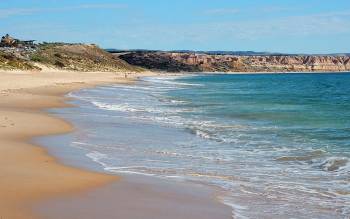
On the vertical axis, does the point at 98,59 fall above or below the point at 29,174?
above

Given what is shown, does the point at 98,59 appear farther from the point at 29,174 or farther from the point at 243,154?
the point at 29,174

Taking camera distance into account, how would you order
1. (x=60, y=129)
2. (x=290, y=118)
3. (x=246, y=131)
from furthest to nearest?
(x=290, y=118)
(x=246, y=131)
(x=60, y=129)

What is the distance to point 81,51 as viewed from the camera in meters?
111

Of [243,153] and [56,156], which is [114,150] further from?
[243,153]

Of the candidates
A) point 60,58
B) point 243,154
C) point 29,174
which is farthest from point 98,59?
point 29,174

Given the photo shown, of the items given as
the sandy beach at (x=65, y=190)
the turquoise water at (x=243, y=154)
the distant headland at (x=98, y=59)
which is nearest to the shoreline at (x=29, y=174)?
the sandy beach at (x=65, y=190)

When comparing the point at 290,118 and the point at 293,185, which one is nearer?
the point at 293,185

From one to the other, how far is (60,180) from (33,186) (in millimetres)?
678

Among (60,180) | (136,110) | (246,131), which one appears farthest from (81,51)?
(60,180)

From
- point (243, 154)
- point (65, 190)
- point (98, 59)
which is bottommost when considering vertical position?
point (243, 154)

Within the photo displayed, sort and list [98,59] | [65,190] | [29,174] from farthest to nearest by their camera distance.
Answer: [98,59]
[29,174]
[65,190]

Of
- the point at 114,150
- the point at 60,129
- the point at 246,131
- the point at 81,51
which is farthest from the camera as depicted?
the point at 81,51

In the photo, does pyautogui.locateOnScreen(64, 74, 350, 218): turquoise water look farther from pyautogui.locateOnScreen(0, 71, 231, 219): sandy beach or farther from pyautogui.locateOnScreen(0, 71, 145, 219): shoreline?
pyautogui.locateOnScreen(0, 71, 145, 219): shoreline

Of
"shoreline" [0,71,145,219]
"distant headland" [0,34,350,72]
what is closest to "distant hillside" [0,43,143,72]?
"distant headland" [0,34,350,72]
